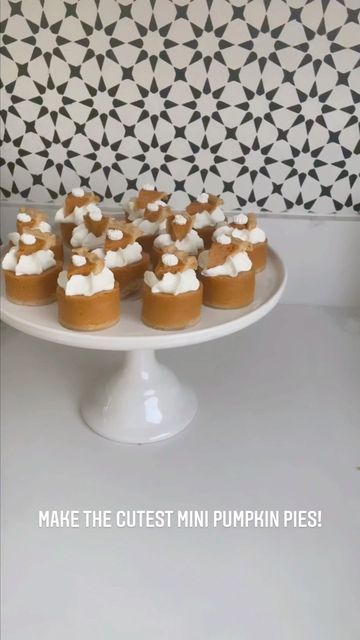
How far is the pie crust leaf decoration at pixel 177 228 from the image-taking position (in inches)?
35.0

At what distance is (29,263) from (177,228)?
201mm

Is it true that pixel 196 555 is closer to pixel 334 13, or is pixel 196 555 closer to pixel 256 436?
pixel 256 436

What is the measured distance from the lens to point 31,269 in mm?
841

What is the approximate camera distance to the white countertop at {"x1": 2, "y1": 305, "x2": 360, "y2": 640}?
0.71m

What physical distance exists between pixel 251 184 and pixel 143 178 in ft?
0.63

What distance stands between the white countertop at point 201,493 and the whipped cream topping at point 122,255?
0.27m

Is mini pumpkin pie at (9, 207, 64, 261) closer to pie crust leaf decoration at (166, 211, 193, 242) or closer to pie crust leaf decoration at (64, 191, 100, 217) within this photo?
pie crust leaf decoration at (64, 191, 100, 217)

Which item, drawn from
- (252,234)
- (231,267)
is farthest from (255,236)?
(231,267)

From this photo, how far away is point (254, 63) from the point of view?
107cm

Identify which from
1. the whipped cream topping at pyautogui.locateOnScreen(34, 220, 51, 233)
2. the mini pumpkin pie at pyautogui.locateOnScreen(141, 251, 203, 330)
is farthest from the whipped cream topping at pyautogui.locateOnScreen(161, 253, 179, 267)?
the whipped cream topping at pyautogui.locateOnScreen(34, 220, 51, 233)

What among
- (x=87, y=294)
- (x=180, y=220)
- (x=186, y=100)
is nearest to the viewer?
(x=87, y=294)

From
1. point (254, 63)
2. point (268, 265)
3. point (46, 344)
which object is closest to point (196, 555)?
point (268, 265)

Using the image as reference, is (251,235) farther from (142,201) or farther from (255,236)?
(142,201)

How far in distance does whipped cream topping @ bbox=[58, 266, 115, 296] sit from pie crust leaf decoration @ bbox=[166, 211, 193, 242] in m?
0.14
